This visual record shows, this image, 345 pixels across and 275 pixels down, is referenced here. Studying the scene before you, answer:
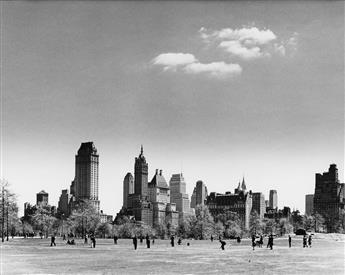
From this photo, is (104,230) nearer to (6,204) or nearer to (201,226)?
(201,226)

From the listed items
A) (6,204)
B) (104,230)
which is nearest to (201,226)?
(104,230)

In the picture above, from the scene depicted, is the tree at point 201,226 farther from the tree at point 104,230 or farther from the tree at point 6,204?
the tree at point 6,204

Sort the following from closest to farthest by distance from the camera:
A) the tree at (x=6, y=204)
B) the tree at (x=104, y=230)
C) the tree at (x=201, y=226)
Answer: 1. the tree at (x=6, y=204)
2. the tree at (x=201, y=226)
3. the tree at (x=104, y=230)

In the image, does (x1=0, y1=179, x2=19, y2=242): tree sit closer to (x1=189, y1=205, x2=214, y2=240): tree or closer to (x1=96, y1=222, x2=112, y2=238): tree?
(x1=189, y1=205, x2=214, y2=240): tree

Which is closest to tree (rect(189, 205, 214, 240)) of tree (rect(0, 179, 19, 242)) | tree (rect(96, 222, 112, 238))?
tree (rect(96, 222, 112, 238))

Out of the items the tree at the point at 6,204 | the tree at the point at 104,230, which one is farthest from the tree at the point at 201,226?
the tree at the point at 6,204

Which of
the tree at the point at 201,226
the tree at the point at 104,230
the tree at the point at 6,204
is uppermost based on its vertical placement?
the tree at the point at 6,204

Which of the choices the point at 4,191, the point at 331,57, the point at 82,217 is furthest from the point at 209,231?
the point at 331,57

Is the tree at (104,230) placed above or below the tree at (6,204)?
below

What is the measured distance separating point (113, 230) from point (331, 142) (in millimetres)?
141726

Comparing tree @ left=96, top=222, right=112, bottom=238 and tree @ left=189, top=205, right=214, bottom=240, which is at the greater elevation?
tree @ left=189, top=205, right=214, bottom=240

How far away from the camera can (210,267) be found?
116 ft

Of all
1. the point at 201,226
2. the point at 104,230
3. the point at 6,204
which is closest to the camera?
the point at 6,204

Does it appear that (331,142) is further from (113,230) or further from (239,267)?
(113,230)
